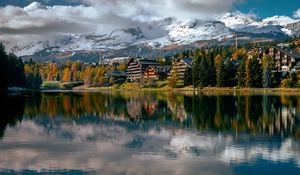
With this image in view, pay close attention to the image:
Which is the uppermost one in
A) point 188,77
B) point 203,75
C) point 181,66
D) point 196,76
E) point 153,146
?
point 181,66

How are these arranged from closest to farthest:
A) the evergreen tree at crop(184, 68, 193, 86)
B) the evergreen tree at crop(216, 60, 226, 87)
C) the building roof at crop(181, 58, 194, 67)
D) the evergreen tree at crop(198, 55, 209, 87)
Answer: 1. the evergreen tree at crop(216, 60, 226, 87)
2. the evergreen tree at crop(198, 55, 209, 87)
3. the evergreen tree at crop(184, 68, 193, 86)
4. the building roof at crop(181, 58, 194, 67)

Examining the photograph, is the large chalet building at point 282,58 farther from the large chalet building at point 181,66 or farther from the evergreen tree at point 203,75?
the evergreen tree at point 203,75

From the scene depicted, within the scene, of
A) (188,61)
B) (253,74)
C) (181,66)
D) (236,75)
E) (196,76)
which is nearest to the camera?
(253,74)

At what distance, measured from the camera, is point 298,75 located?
438ft

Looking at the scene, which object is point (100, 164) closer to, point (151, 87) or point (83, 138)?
point (83, 138)

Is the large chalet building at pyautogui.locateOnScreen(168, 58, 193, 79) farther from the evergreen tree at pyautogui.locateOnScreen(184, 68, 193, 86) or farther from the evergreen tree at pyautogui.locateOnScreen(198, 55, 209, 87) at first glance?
the evergreen tree at pyautogui.locateOnScreen(198, 55, 209, 87)

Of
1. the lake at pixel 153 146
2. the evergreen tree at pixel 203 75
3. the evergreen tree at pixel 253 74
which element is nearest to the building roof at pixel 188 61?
the evergreen tree at pixel 203 75

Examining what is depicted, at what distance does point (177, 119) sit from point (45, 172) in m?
26.7

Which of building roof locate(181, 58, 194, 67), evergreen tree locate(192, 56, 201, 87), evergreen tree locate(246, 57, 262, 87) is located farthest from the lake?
building roof locate(181, 58, 194, 67)

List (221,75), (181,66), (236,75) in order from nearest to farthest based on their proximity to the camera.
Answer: (221,75)
(236,75)
(181,66)

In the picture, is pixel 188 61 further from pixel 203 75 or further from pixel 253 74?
pixel 253 74

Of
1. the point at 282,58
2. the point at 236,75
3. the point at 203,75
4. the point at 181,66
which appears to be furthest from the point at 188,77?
the point at 282,58

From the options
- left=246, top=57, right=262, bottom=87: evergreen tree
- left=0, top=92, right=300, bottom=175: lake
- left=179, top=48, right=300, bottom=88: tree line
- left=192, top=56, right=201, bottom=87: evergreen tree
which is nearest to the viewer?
left=0, top=92, right=300, bottom=175: lake

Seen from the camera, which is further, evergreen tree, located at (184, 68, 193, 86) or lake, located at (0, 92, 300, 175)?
evergreen tree, located at (184, 68, 193, 86)
